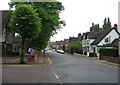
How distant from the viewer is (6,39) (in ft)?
197

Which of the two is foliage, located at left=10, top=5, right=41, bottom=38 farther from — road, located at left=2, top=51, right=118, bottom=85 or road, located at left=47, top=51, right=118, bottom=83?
road, located at left=2, top=51, right=118, bottom=85

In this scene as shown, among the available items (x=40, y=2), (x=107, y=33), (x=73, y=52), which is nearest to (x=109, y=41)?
(x=107, y=33)

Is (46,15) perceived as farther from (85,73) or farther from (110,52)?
(85,73)

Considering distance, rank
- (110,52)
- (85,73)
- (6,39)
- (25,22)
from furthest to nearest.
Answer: (6,39)
(110,52)
(25,22)
(85,73)

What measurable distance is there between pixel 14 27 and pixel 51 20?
1527 centimetres

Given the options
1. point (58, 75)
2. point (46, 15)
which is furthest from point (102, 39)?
point (58, 75)

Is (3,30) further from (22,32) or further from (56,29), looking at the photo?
(22,32)

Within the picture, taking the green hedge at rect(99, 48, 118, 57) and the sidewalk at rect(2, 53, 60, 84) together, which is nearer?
the sidewalk at rect(2, 53, 60, 84)

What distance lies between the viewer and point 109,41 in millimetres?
83438

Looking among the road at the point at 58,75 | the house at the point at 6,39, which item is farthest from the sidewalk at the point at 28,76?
the house at the point at 6,39

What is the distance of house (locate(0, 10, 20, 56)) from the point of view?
5694cm

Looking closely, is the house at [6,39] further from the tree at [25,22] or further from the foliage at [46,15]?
the tree at [25,22]

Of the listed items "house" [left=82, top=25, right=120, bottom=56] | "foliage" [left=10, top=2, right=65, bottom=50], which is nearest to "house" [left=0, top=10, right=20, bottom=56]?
"foliage" [left=10, top=2, right=65, bottom=50]

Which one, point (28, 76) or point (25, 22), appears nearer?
point (28, 76)
